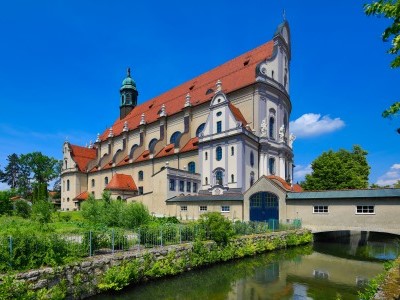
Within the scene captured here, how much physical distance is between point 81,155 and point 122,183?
69.4ft

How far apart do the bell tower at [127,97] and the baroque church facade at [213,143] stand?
1082 cm

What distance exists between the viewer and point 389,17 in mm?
7230

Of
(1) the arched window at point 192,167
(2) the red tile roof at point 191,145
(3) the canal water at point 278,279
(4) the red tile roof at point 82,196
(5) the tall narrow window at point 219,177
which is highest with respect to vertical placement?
(2) the red tile roof at point 191,145

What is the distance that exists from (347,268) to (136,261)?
37.1 feet

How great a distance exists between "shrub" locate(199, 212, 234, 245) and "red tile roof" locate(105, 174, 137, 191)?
89.8 feet

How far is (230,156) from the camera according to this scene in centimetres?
3391

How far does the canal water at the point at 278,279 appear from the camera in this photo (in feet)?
37.8

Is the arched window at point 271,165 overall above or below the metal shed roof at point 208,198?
above

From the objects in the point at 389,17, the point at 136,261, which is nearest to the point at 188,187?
the point at 136,261

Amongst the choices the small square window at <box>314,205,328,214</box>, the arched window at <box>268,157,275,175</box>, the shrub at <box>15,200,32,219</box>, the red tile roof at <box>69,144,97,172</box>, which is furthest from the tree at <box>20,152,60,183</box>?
the small square window at <box>314,205,328,214</box>

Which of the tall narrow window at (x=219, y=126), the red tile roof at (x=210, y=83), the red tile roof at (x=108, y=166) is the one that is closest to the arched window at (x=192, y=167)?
the tall narrow window at (x=219, y=126)

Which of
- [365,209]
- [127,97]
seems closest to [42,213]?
[365,209]

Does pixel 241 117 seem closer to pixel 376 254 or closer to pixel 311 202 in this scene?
pixel 311 202

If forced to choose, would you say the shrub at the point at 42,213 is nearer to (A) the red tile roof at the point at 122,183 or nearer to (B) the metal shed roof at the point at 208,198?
(B) the metal shed roof at the point at 208,198
